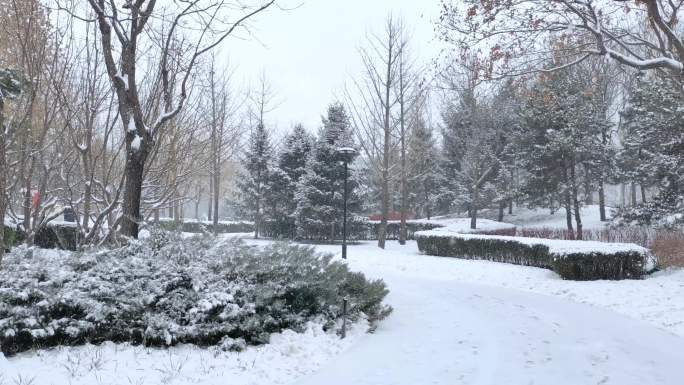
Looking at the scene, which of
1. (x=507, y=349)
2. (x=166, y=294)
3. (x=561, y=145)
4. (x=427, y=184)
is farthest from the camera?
(x=427, y=184)

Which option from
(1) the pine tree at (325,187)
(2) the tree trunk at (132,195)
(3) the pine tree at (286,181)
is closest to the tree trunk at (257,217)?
(3) the pine tree at (286,181)

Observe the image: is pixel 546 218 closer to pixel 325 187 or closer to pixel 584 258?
pixel 325 187

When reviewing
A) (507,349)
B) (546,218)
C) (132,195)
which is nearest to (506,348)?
(507,349)

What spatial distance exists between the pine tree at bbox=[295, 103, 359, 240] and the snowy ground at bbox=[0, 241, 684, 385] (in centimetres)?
1697

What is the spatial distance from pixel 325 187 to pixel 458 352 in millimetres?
21895

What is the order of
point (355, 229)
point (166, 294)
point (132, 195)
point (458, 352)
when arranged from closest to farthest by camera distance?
point (166, 294) → point (458, 352) → point (132, 195) → point (355, 229)

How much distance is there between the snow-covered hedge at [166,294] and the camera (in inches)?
206

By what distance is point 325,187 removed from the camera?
28.0m

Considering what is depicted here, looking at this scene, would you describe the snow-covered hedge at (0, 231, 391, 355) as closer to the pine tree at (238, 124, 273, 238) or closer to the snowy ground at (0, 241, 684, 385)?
the snowy ground at (0, 241, 684, 385)

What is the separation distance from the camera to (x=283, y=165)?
32.4 m

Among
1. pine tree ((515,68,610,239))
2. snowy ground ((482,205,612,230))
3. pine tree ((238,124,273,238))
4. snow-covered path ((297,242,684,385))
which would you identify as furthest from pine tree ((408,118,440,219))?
snow-covered path ((297,242,684,385))

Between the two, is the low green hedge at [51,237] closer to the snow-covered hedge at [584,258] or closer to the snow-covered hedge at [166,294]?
the snow-covered hedge at [166,294]

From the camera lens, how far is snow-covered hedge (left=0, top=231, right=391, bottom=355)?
523 cm

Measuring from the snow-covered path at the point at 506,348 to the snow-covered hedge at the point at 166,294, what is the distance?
40.0 inches
